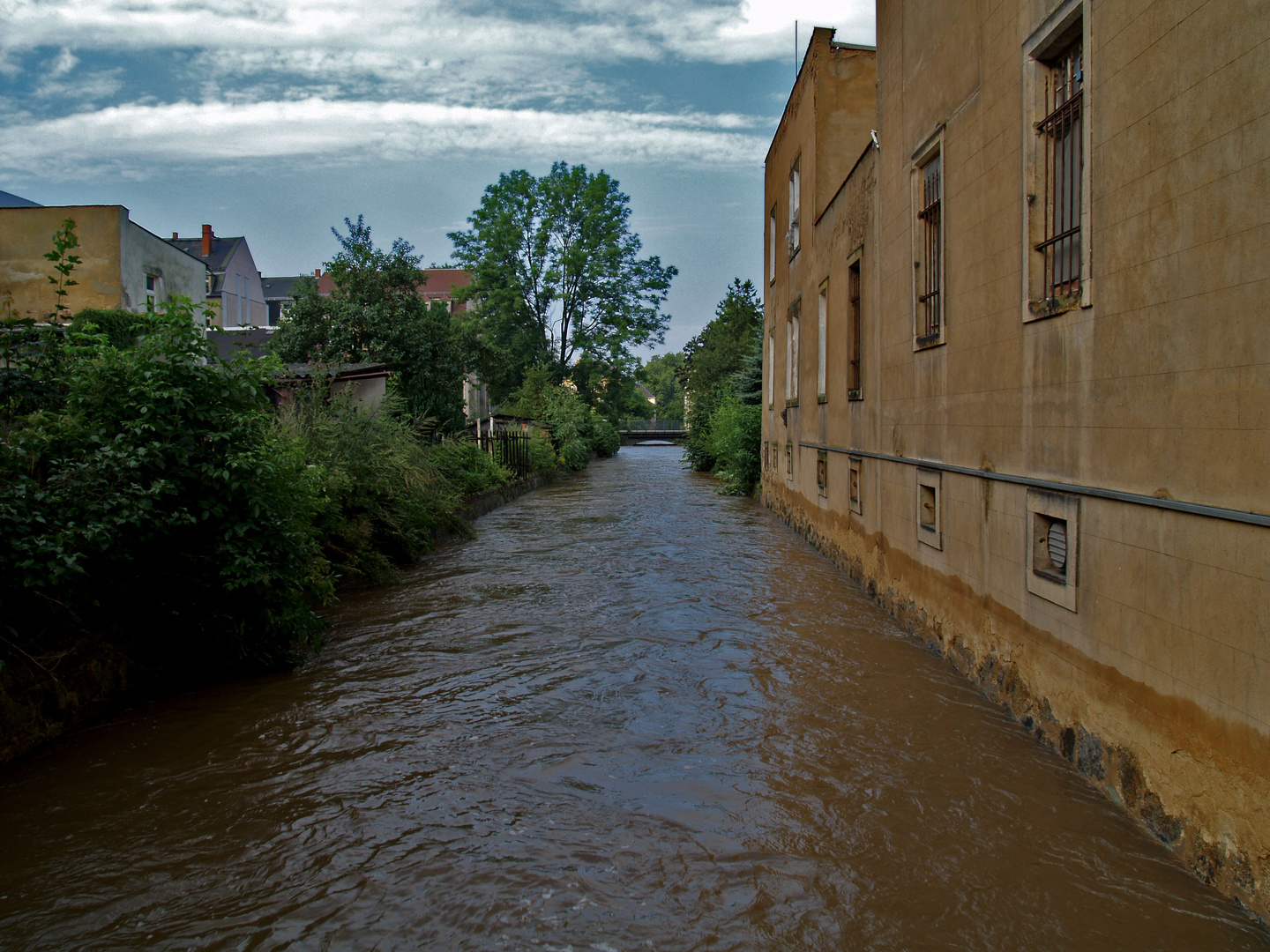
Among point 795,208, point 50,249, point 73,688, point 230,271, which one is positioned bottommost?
point 73,688

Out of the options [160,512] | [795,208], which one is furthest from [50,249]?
[160,512]

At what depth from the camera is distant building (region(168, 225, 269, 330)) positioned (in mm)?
45375

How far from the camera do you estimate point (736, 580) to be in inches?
434

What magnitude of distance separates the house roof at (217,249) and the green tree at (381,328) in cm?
2712

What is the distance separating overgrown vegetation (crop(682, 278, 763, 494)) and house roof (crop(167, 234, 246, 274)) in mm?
25328

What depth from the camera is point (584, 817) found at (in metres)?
4.42

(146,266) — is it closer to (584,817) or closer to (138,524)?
(138,524)

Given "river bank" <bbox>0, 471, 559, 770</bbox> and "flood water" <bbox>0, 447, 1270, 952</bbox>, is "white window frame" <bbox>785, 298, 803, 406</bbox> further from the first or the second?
"river bank" <bbox>0, 471, 559, 770</bbox>

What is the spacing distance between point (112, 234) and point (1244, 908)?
26.6m

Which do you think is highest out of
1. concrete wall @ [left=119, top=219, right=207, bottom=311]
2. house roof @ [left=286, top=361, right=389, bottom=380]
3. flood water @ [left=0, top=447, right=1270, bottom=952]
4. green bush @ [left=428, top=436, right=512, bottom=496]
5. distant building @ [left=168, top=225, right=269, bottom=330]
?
distant building @ [left=168, top=225, right=269, bottom=330]

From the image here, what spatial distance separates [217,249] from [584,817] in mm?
50088

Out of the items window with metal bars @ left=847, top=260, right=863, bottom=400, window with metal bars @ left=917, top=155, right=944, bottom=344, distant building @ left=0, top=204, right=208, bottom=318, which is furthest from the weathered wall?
window with metal bars @ left=917, top=155, right=944, bottom=344

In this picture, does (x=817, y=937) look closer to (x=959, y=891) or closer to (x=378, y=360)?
(x=959, y=891)

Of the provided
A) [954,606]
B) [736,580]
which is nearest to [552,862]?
[954,606]
